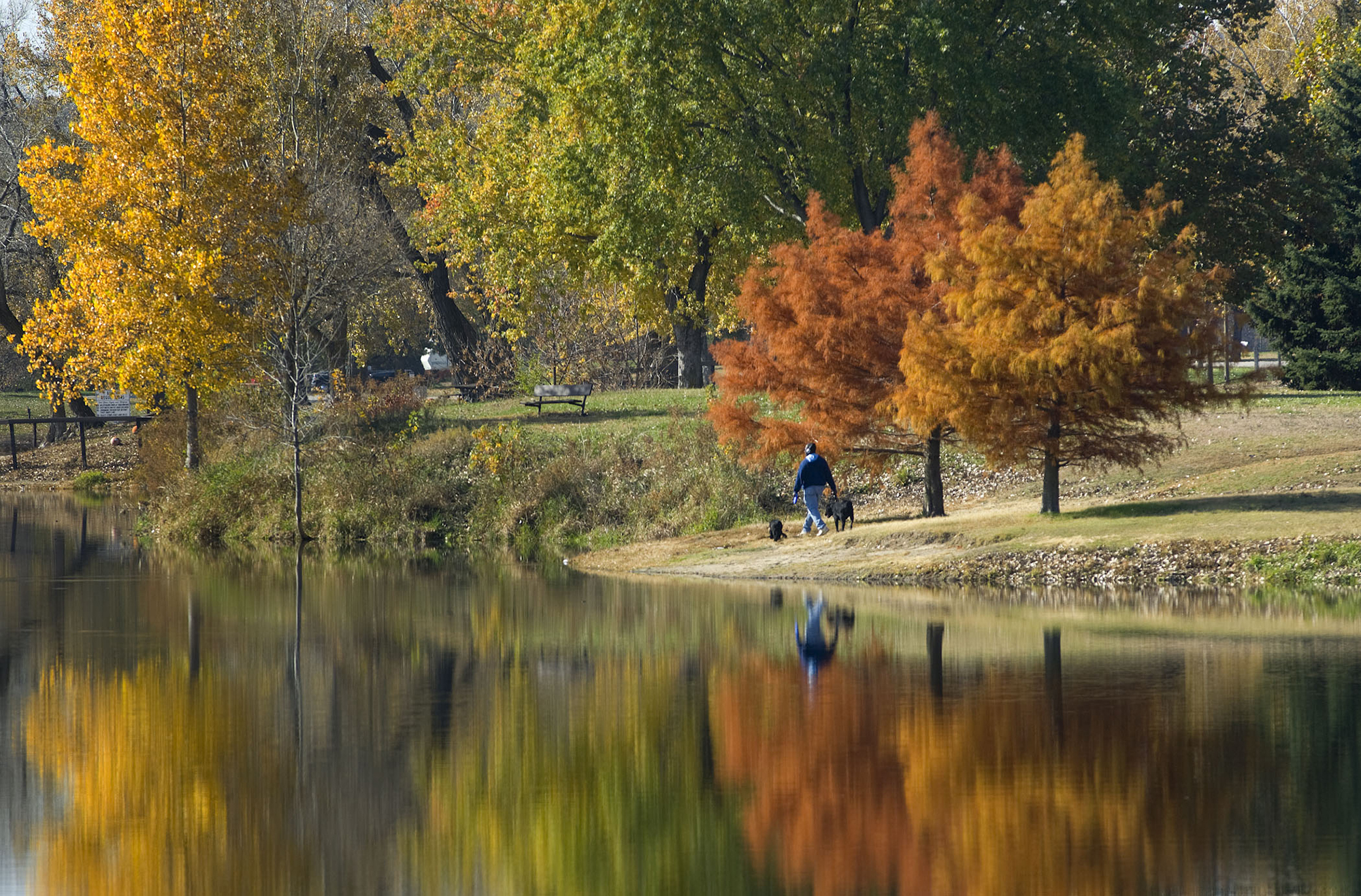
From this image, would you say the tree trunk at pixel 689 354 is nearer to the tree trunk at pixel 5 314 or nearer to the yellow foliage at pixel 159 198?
the yellow foliage at pixel 159 198

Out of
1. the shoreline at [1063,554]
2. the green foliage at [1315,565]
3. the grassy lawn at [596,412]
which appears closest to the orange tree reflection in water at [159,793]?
the shoreline at [1063,554]

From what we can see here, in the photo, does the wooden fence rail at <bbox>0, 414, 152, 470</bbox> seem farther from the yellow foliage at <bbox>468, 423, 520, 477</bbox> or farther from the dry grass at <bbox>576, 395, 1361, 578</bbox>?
the dry grass at <bbox>576, 395, 1361, 578</bbox>

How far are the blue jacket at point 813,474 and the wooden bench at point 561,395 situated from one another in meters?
13.6

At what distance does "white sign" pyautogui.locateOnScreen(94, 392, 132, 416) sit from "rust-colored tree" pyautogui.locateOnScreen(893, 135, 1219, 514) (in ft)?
131

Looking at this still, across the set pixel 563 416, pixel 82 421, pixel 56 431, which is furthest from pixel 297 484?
pixel 56 431

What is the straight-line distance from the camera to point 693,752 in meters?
13.9

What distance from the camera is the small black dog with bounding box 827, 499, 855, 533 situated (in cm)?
2986

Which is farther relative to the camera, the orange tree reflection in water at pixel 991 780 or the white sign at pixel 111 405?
the white sign at pixel 111 405

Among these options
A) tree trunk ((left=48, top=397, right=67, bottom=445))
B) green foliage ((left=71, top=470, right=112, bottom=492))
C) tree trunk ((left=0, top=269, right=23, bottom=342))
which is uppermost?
tree trunk ((left=0, top=269, right=23, bottom=342))

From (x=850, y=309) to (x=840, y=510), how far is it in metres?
3.95

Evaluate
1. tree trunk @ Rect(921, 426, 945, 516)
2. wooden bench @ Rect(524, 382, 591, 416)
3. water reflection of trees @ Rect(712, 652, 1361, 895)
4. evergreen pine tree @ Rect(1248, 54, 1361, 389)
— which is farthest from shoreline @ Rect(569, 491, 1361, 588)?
evergreen pine tree @ Rect(1248, 54, 1361, 389)

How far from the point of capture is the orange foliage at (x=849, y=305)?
28.1 metres

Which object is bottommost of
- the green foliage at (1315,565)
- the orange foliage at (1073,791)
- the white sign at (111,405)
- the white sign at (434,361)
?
the orange foliage at (1073,791)

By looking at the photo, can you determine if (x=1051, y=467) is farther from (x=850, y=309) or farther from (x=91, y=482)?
(x=91, y=482)
